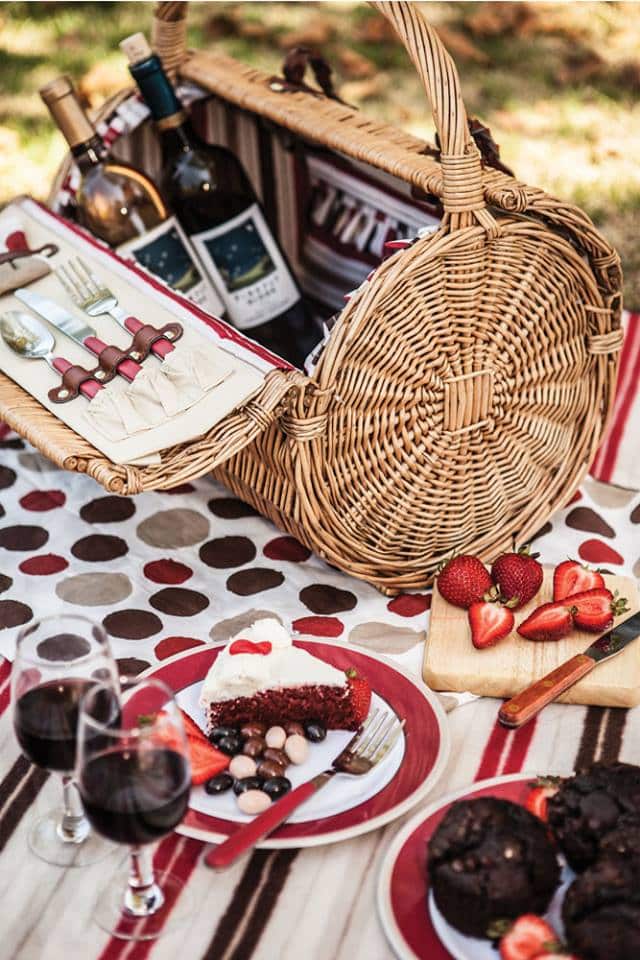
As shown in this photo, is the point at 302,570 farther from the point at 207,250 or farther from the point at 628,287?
the point at 628,287

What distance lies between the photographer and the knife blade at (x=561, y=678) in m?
1.27

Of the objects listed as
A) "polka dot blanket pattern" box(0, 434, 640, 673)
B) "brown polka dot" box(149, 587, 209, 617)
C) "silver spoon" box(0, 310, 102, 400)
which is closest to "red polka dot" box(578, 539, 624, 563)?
"polka dot blanket pattern" box(0, 434, 640, 673)

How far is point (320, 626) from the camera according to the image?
1.49 m

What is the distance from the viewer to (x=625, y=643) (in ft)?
4.45

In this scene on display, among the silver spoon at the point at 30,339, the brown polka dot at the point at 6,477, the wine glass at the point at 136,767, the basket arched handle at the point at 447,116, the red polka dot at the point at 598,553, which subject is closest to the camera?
the wine glass at the point at 136,767

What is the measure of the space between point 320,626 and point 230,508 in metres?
0.31

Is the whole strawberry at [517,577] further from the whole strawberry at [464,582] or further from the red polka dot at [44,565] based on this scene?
the red polka dot at [44,565]

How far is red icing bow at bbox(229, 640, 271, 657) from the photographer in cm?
122

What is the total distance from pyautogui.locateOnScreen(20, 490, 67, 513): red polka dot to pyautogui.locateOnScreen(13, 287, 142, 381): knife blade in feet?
1.08

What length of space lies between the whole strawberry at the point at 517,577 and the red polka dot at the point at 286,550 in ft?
0.95

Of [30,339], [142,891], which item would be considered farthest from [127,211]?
[142,891]

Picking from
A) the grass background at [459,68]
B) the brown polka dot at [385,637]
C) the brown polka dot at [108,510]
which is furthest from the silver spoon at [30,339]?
the grass background at [459,68]

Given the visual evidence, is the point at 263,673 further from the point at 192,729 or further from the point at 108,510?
the point at 108,510

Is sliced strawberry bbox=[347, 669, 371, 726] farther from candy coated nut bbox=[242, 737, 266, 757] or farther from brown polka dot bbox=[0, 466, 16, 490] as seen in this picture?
brown polka dot bbox=[0, 466, 16, 490]
